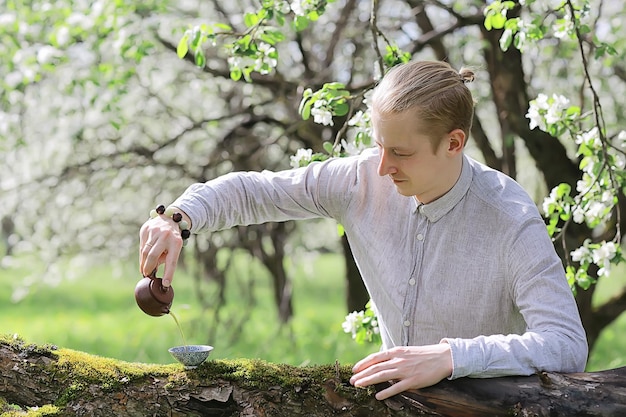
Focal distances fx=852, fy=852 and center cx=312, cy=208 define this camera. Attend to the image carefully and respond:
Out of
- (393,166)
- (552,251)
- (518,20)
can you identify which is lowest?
(552,251)

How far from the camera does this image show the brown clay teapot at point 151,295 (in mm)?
2123

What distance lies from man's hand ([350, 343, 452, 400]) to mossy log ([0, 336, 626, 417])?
48 mm

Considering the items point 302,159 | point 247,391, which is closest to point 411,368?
point 247,391

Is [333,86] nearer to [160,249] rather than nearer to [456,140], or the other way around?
[456,140]

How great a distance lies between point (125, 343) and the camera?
7152 millimetres

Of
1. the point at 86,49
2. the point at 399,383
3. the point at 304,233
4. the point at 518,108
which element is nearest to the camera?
the point at 399,383

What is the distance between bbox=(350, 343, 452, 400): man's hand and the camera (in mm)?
1953

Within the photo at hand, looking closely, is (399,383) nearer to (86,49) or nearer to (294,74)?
(86,49)

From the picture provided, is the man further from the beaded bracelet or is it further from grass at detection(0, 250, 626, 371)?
grass at detection(0, 250, 626, 371)

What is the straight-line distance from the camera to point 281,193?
2.55 metres

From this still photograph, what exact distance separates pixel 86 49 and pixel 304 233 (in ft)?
12.5

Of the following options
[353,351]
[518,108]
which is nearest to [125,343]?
[353,351]

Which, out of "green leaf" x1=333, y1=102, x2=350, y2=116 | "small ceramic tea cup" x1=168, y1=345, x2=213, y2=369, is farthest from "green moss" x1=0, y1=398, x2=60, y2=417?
"green leaf" x1=333, y1=102, x2=350, y2=116

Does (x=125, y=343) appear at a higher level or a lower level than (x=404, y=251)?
higher
